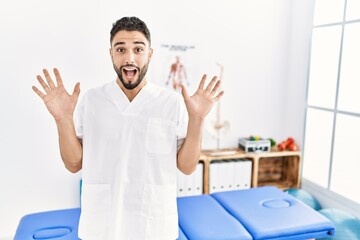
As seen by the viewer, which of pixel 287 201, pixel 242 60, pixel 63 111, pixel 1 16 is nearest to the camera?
pixel 63 111

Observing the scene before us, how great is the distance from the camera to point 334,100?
2674 millimetres

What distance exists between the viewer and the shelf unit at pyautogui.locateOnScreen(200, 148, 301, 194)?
2771mm

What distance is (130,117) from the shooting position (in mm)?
Answer: 1233

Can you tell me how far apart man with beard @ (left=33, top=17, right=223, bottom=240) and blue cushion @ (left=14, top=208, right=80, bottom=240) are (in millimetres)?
502

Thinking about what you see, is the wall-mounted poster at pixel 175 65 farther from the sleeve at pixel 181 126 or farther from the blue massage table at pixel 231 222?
the sleeve at pixel 181 126

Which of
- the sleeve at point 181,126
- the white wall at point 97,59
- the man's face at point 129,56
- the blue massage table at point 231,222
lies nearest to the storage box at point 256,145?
the white wall at point 97,59

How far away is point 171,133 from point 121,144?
189 mm

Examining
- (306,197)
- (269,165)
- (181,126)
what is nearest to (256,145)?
(269,165)

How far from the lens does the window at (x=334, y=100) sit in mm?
2477

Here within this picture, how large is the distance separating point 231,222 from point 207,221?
0.13 meters

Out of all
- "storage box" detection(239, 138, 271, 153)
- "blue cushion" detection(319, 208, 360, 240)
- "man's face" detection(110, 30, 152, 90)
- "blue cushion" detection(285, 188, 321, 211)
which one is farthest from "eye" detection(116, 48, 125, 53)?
"blue cushion" detection(285, 188, 321, 211)

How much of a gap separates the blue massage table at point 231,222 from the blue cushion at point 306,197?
0.72 m

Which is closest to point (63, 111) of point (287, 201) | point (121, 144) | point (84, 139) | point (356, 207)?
point (84, 139)

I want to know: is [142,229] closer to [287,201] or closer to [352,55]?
[287,201]
